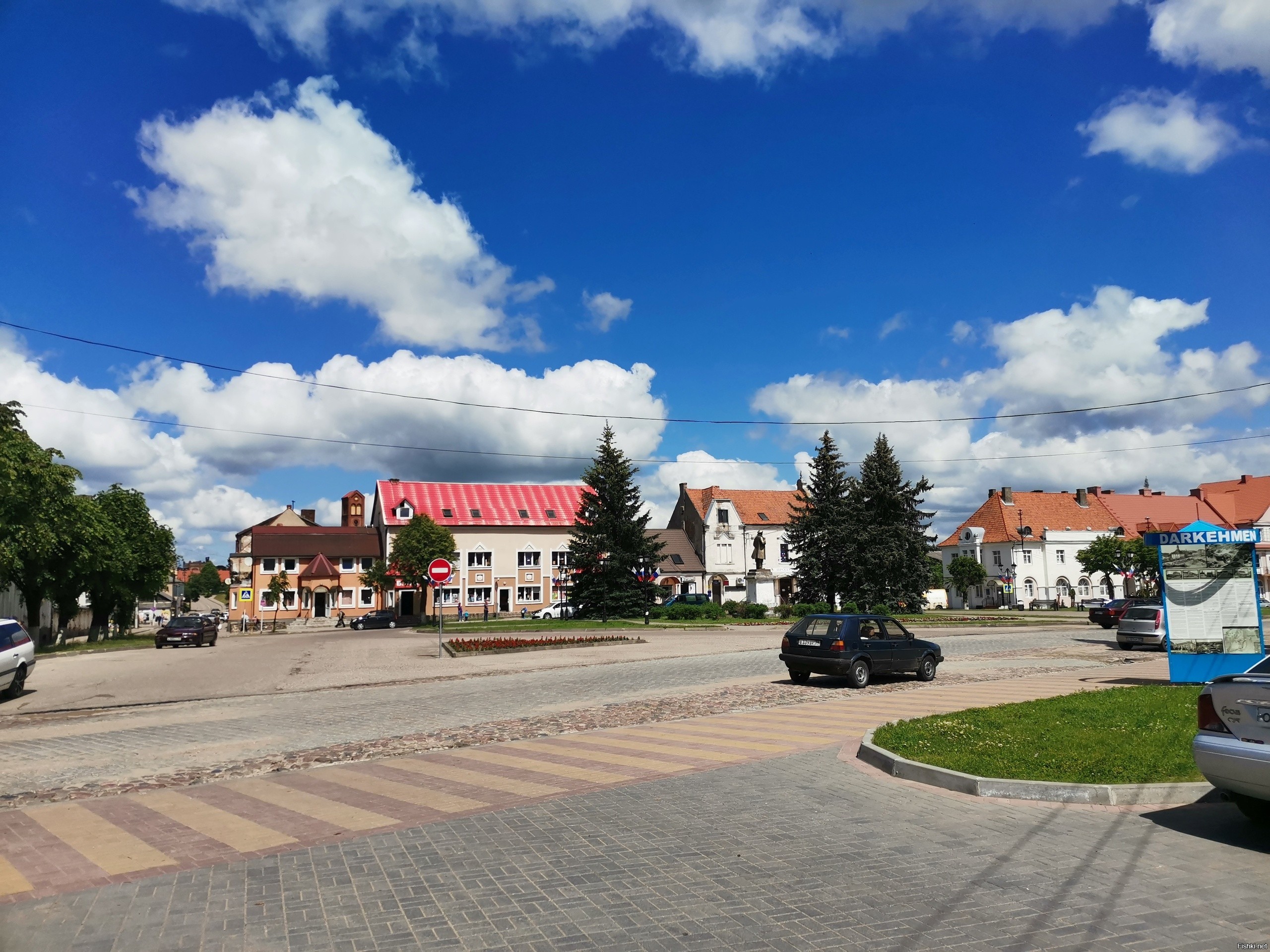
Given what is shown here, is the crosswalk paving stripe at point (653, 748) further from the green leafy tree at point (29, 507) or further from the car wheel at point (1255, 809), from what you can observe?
the green leafy tree at point (29, 507)

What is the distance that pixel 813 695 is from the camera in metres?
16.8

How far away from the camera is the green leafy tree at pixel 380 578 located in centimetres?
6862

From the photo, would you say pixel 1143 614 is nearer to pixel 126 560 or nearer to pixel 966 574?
pixel 126 560

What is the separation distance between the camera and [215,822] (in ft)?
25.6

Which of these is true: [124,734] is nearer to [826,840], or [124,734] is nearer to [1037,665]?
[826,840]

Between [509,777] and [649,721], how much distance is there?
14.4 ft

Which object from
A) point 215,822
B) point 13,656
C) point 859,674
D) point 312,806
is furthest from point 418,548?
point 215,822

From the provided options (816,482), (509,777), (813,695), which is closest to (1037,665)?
(813,695)

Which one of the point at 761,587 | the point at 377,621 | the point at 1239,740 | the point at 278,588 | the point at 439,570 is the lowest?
the point at 377,621

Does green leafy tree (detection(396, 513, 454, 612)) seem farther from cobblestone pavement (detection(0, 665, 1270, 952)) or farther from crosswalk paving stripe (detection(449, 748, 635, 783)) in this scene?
cobblestone pavement (detection(0, 665, 1270, 952))

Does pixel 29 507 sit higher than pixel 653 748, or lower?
higher

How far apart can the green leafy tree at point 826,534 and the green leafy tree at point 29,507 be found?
41136 mm

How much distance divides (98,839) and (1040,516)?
9269cm

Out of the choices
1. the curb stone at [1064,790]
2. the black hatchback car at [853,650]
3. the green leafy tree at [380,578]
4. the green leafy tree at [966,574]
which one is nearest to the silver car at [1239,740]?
A: the curb stone at [1064,790]
